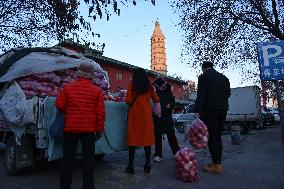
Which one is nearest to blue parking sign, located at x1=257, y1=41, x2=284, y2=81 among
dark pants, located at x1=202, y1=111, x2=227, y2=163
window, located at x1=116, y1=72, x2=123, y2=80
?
dark pants, located at x1=202, y1=111, x2=227, y2=163

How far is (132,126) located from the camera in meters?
6.08

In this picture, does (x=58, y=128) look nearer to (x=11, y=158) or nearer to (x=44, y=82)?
(x=11, y=158)

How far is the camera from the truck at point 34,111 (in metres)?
5.44

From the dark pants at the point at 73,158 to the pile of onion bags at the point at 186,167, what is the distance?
1665 millimetres

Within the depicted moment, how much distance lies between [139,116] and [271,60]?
6.38 metres

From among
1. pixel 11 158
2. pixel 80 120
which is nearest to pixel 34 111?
pixel 11 158

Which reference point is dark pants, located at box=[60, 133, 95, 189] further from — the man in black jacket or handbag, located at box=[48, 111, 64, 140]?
the man in black jacket

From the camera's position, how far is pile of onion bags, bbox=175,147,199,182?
5.64 meters

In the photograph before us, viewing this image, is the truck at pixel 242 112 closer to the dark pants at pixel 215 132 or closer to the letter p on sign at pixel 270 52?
the letter p on sign at pixel 270 52

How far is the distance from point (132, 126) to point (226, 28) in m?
16.9

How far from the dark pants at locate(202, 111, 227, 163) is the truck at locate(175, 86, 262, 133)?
1447 centimetres

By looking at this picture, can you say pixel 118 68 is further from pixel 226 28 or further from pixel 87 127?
pixel 87 127

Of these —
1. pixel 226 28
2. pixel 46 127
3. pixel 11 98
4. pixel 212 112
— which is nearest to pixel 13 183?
pixel 46 127

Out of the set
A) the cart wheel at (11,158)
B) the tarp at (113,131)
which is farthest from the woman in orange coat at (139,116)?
the cart wheel at (11,158)
